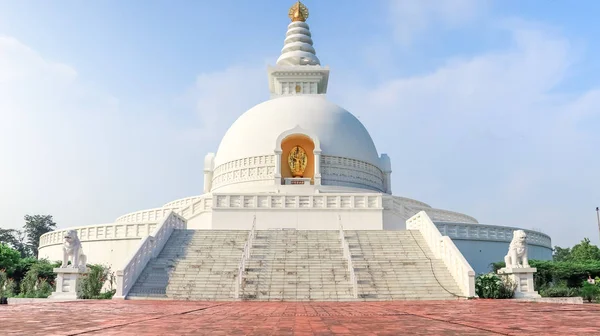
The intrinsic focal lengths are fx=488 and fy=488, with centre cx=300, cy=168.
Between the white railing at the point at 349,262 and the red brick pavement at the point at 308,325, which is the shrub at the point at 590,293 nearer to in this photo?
the white railing at the point at 349,262

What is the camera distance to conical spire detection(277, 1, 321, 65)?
42969mm

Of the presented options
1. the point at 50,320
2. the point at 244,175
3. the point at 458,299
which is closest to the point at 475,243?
the point at 458,299

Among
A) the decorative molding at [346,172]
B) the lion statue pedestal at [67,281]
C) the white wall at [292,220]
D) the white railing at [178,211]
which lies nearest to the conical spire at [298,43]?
the decorative molding at [346,172]

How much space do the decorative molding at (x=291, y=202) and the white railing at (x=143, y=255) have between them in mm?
3763

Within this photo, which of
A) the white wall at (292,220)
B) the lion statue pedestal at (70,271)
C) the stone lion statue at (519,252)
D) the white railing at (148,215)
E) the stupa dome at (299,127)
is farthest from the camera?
the stupa dome at (299,127)

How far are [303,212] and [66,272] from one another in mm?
12192

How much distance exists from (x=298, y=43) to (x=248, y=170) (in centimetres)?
1684

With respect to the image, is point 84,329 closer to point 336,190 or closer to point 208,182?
point 336,190

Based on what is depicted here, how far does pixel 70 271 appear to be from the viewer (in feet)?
50.7

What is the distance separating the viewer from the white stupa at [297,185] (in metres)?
25.0

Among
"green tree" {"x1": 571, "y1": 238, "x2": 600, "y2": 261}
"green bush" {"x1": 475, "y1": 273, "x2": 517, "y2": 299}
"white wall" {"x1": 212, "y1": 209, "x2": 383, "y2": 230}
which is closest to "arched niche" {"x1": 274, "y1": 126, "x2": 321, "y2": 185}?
"white wall" {"x1": 212, "y1": 209, "x2": 383, "y2": 230}

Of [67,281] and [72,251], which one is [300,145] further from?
[67,281]

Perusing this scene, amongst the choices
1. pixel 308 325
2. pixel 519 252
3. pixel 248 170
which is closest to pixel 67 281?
pixel 308 325

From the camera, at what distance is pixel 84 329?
254 inches
